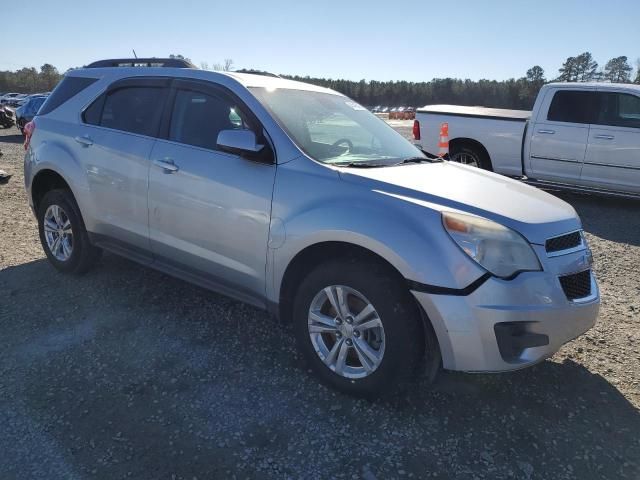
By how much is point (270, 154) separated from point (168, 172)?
2.92 ft

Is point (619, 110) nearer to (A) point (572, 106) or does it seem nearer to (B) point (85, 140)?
(A) point (572, 106)

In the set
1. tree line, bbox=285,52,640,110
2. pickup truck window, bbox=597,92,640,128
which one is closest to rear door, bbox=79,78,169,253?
pickup truck window, bbox=597,92,640,128

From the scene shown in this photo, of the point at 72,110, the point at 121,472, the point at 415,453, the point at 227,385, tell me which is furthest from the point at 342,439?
the point at 72,110

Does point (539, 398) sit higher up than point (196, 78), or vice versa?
point (196, 78)

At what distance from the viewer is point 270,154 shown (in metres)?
3.17

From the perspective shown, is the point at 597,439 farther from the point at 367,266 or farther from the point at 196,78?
the point at 196,78

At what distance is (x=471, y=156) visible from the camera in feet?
31.6

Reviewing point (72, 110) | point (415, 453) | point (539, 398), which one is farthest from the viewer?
point (72, 110)

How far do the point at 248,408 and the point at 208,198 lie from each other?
4.47 ft

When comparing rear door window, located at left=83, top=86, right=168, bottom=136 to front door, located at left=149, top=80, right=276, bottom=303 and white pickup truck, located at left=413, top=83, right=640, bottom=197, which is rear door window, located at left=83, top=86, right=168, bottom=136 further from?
white pickup truck, located at left=413, top=83, right=640, bottom=197

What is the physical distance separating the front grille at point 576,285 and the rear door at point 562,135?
6271mm

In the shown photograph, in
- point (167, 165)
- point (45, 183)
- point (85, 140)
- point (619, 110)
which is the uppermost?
point (619, 110)

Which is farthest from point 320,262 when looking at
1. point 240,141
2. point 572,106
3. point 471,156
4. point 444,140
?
point 471,156

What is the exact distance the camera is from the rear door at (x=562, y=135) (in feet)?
27.4
